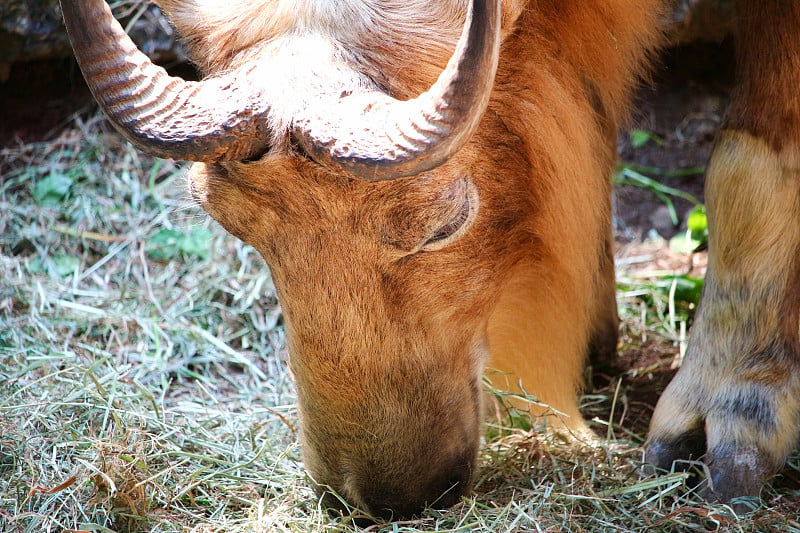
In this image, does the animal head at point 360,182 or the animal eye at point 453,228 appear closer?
the animal head at point 360,182

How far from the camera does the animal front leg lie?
10.6ft

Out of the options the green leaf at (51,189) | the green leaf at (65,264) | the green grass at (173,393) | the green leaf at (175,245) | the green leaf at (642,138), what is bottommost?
the green grass at (173,393)

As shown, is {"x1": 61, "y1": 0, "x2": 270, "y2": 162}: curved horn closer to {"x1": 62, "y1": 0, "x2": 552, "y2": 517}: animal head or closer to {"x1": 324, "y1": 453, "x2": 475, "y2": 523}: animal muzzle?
{"x1": 62, "y1": 0, "x2": 552, "y2": 517}: animal head

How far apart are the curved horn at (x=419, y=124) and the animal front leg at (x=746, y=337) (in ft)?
4.97

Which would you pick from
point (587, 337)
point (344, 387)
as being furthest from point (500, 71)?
point (587, 337)

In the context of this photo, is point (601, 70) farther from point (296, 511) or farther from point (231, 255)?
point (231, 255)

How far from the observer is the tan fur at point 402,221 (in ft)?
8.63

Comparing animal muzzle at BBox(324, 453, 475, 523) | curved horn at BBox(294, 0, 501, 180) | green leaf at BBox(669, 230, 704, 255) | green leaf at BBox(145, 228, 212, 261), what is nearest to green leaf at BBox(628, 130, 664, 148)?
green leaf at BBox(669, 230, 704, 255)

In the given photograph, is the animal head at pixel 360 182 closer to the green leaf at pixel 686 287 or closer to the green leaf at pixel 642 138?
the green leaf at pixel 686 287

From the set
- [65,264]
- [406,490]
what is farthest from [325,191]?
[65,264]

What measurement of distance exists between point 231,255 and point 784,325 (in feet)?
10.1

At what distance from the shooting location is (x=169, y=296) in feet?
16.2

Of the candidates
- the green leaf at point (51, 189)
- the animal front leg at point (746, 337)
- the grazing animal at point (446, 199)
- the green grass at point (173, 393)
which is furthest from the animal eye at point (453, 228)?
the green leaf at point (51, 189)

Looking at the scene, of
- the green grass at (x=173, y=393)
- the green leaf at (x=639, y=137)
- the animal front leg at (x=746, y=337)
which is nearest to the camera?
the green grass at (x=173, y=393)
